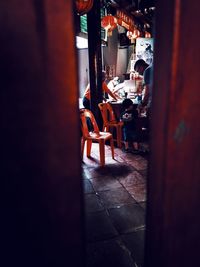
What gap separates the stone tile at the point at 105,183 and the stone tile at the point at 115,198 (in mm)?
164

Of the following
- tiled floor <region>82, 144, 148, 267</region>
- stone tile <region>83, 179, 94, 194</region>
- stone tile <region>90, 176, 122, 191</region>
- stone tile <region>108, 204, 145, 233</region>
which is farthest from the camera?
stone tile <region>90, 176, 122, 191</region>

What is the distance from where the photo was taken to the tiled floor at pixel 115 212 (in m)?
2.83

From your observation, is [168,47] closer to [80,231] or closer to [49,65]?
[49,65]

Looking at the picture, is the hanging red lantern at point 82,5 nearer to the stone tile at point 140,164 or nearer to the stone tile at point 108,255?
the stone tile at point 140,164

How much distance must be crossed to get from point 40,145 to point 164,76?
828 mm

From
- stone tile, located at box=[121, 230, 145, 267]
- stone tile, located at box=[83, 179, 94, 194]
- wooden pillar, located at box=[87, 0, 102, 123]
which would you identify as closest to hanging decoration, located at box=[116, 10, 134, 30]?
wooden pillar, located at box=[87, 0, 102, 123]

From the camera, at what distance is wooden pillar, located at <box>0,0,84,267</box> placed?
1.16 meters

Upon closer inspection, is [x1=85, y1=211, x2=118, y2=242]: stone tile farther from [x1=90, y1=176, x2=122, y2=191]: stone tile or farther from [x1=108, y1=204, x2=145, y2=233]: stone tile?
[x1=90, y1=176, x2=122, y2=191]: stone tile

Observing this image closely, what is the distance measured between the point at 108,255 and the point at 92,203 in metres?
1.31

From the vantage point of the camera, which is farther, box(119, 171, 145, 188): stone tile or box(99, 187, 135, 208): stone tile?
box(119, 171, 145, 188): stone tile

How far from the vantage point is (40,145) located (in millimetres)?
1298

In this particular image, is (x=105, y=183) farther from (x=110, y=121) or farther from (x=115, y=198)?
(x=110, y=121)

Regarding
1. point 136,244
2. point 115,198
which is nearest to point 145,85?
point 115,198

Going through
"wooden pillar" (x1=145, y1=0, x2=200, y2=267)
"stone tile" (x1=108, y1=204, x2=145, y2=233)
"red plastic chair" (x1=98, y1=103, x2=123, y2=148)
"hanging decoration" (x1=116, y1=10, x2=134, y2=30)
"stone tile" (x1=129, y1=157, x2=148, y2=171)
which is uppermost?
"hanging decoration" (x1=116, y1=10, x2=134, y2=30)
